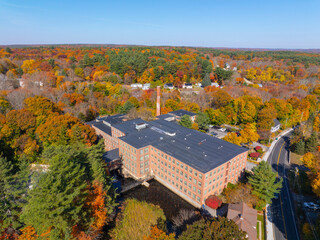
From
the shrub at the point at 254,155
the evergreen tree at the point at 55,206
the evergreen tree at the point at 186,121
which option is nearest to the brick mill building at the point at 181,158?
the evergreen tree at the point at 186,121

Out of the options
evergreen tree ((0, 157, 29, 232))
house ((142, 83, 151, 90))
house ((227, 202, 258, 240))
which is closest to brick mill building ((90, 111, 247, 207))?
house ((227, 202, 258, 240))

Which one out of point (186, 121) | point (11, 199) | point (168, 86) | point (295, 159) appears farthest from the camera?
point (168, 86)

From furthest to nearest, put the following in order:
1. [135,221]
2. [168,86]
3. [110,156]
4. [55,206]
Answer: [168,86] → [110,156] → [135,221] → [55,206]

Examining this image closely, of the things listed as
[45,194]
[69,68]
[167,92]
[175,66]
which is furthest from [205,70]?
[45,194]

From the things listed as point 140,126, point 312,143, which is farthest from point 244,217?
point 312,143

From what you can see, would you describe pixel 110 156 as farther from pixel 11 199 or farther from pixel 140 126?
pixel 11 199

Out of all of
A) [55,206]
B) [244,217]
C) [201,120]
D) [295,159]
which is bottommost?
[295,159]

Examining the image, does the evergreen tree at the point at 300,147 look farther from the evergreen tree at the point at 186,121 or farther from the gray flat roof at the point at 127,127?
the gray flat roof at the point at 127,127

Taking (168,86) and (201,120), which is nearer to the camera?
(201,120)
